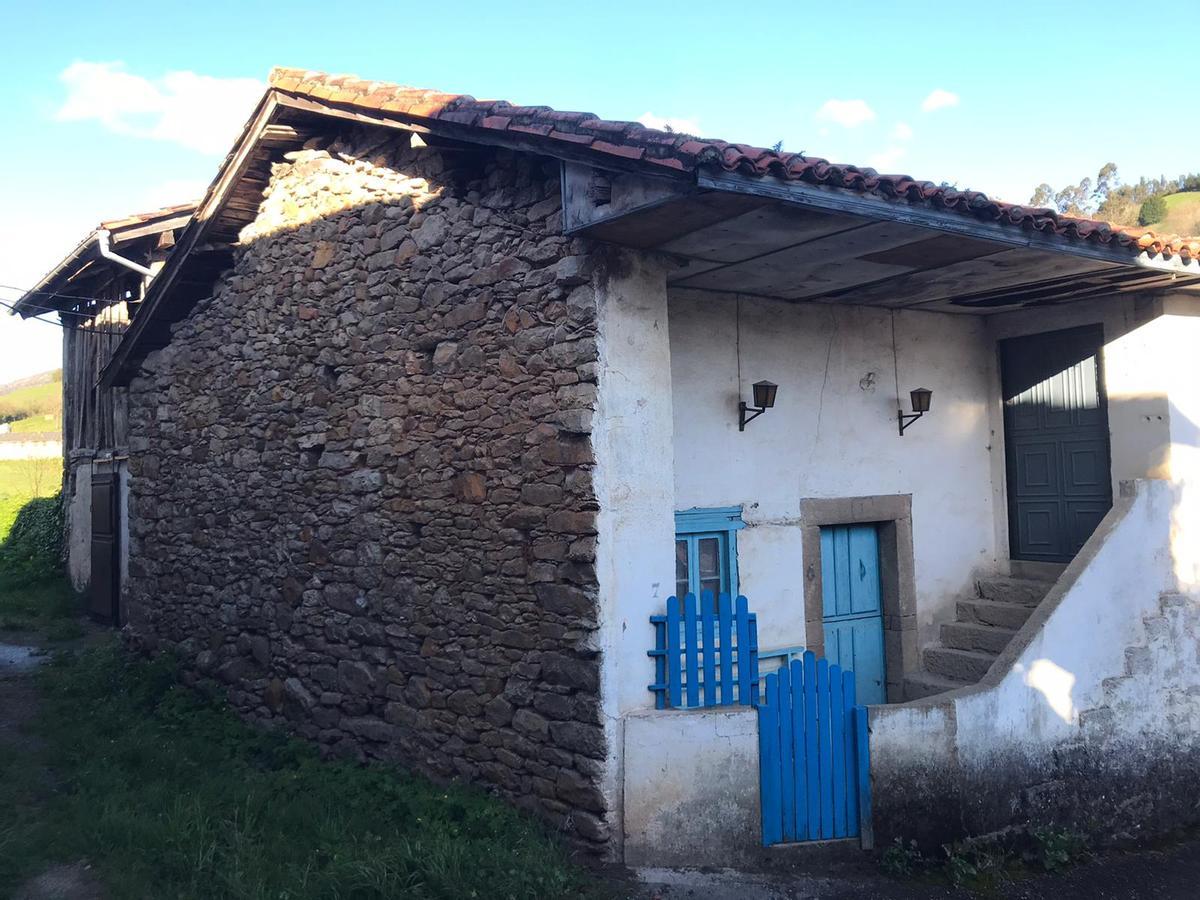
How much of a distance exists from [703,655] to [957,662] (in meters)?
3.00

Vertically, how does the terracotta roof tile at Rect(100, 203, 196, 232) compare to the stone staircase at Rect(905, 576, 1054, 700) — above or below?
above

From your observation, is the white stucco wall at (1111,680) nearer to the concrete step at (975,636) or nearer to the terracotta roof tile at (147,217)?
the concrete step at (975,636)

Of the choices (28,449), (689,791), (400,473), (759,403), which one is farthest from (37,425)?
(689,791)

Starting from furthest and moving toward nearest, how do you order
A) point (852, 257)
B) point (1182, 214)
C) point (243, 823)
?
point (1182, 214) < point (852, 257) < point (243, 823)

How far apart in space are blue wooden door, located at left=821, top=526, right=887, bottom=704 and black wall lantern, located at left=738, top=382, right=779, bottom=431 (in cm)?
121

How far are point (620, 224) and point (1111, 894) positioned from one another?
4.62m

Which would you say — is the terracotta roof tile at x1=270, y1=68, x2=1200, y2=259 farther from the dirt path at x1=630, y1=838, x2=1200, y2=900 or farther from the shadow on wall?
the dirt path at x1=630, y1=838, x2=1200, y2=900

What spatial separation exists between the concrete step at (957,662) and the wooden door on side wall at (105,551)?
8.80 meters

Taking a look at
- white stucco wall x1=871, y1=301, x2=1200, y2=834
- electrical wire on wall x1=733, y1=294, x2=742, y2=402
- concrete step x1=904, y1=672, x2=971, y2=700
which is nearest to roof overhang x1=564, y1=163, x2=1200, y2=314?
electrical wire on wall x1=733, y1=294, x2=742, y2=402

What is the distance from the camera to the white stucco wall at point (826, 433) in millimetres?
6453

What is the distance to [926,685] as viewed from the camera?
23.0 feet

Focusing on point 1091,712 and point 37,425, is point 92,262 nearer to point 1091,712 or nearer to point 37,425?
point 1091,712

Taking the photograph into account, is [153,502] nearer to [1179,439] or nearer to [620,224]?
[620,224]

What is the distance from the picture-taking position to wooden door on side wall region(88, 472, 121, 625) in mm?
10359
